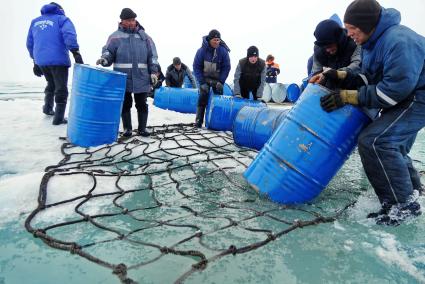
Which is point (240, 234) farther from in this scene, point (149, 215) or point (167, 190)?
point (167, 190)

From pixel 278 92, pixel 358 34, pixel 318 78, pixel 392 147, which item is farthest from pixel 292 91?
pixel 392 147

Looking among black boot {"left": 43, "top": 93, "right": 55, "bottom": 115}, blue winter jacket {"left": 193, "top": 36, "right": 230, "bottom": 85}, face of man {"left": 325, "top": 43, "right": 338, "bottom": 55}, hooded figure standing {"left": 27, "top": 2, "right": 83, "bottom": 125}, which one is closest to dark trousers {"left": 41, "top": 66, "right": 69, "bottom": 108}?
hooded figure standing {"left": 27, "top": 2, "right": 83, "bottom": 125}

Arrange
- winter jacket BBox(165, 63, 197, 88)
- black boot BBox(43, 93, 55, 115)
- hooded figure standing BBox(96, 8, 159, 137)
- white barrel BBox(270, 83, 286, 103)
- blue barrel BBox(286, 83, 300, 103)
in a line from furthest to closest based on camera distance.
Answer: blue barrel BBox(286, 83, 300, 103) < white barrel BBox(270, 83, 286, 103) < winter jacket BBox(165, 63, 197, 88) < black boot BBox(43, 93, 55, 115) < hooded figure standing BBox(96, 8, 159, 137)

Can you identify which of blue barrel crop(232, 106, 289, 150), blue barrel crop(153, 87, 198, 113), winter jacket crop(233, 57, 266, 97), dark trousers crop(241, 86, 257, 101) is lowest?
blue barrel crop(153, 87, 198, 113)

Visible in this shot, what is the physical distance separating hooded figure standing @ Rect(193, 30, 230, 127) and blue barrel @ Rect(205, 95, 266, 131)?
369 mm

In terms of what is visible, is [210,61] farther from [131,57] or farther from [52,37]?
[52,37]

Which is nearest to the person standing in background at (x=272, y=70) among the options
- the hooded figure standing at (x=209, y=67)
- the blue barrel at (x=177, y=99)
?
the blue barrel at (x=177, y=99)

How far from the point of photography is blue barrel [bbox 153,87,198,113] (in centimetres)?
807

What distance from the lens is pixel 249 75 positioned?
20.8 ft

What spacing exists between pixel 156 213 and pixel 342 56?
8.46ft

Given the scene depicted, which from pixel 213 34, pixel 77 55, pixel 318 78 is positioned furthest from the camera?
pixel 213 34

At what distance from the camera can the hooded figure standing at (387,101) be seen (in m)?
2.15

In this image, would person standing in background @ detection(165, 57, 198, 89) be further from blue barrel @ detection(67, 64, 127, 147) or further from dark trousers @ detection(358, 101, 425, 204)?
dark trousers @ detection(358, 101, 425, 204)

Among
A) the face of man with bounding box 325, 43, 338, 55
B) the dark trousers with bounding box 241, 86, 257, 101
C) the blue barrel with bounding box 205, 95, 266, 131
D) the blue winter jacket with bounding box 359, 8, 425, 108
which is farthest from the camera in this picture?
the dark trousers with bounding box 241, 86, 257, 101
